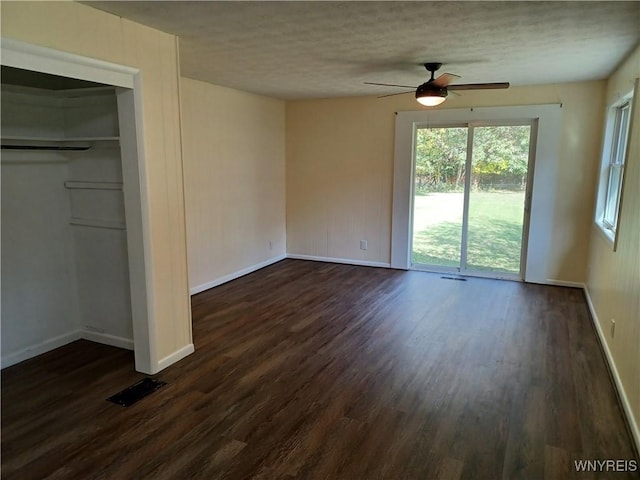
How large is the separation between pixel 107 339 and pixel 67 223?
3.43 feet

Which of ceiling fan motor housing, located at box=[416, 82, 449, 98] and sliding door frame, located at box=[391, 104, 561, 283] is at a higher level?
ceiling fan motor housing, located at box=[416, 82, 449, 98]

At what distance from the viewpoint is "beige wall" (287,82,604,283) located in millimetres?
5109

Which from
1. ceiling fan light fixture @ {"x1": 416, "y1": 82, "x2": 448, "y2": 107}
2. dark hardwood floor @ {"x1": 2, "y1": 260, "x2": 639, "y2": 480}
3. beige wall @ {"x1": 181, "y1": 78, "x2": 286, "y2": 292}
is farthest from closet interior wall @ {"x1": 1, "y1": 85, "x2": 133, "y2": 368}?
ceiling fan light fixture @ {"x1": 416, "y1": 82, "x2": 448, "y2": 107}

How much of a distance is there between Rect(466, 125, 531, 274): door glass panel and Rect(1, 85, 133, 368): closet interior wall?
14.4 ft

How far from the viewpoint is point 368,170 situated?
20.7ft

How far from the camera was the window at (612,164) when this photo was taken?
4082 millimetres

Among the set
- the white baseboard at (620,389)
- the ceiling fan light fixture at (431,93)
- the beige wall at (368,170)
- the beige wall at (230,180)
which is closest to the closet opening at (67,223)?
the beige wall at (230,180)

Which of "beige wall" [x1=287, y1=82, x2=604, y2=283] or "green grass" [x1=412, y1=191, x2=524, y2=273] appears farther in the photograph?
"green grass" [x1=412, y1=191, x2=524, y2=273]

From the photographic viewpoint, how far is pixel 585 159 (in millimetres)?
5094

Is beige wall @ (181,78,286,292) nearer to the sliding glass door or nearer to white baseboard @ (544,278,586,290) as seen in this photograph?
the sliding glass door

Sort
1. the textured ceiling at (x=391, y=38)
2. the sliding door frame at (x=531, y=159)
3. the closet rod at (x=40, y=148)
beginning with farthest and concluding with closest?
the sliding door frame at (x=531, y=159), the closet rod at (x=40, y=148), the textured ceiling at (x=391, y=38)

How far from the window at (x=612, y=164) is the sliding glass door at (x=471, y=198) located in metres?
0.90

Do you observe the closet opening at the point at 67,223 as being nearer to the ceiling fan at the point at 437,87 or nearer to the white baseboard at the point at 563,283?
the ceiling fan at the point at 437,87

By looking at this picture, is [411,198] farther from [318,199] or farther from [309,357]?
[309,357]
